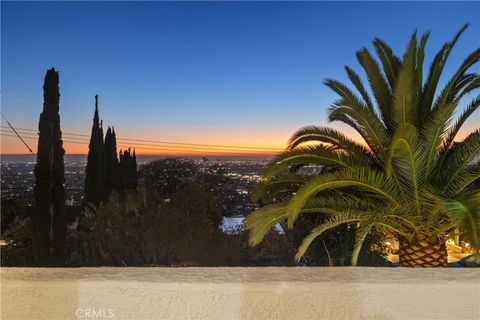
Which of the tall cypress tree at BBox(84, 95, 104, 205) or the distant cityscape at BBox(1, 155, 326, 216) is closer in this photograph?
the distant cityscape at BBox(1, 155, 326, 216)

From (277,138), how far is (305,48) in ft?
38.6

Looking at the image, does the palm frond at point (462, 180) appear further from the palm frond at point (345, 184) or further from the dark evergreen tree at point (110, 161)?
the dark evergreen tree at point (110, 161)

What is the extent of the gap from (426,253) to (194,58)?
46.1ft

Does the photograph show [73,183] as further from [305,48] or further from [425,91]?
[425,91]

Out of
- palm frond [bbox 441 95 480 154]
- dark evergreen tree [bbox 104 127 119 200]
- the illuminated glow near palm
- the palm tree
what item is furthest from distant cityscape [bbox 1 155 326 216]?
palm frond [bbox 441 95 480 154]

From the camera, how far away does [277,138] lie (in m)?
27.1

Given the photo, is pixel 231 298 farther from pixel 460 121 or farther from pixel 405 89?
pixel 460 121

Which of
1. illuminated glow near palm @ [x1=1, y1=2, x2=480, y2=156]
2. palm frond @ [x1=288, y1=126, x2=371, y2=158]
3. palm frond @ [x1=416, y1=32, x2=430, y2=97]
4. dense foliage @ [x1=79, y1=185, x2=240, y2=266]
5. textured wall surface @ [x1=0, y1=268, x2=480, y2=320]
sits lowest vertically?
dense foliage @ [x1=79, y1=185, x2=240, y2=266]

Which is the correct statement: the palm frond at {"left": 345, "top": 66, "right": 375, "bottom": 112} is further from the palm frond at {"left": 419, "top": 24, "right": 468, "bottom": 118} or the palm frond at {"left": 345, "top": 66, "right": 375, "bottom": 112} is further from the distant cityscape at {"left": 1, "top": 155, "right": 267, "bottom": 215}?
the distant cityscape at {"left": 1, "top": 155, "right": 267, "bottom": 215}

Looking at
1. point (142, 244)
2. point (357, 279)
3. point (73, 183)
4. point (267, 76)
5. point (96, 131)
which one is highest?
point (267, 76)

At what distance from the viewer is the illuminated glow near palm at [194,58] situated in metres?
11.5

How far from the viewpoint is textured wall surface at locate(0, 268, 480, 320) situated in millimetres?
2125

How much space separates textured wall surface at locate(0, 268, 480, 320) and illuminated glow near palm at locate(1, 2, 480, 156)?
13.6 feet

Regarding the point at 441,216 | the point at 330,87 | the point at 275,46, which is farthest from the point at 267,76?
the point at 441,216
